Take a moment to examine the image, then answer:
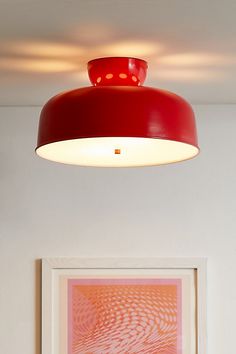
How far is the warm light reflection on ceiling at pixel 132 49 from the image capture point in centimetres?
→ 192

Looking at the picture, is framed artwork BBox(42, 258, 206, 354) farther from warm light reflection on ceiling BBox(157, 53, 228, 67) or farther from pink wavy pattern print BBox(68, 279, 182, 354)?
warm light reflection on ceiling BBox(157, 53, 228, 67)

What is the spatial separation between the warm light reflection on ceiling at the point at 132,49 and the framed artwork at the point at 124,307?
39.2 inches

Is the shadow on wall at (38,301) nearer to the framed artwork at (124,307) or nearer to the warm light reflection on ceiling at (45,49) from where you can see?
the framed artwork at (124,307)

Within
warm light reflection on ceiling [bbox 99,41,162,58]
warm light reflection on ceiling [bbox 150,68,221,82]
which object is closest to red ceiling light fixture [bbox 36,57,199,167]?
warm light reflection on ceiling [bbox 99,41,162,58]

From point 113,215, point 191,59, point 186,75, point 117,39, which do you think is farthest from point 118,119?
point 113,215

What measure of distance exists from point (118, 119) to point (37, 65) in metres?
0.54

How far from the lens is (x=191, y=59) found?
6.89 ft

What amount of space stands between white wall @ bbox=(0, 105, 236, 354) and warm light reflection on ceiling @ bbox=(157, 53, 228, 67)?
706mm

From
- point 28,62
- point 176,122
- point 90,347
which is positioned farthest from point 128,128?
point 90,347

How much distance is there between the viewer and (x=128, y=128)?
1694 mm

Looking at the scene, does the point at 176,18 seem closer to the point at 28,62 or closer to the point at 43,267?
the point at 28,62

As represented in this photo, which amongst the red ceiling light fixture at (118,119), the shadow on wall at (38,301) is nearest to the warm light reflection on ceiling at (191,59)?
the red ceiling light fixture at (118,119)

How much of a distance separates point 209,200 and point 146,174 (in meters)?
0.25

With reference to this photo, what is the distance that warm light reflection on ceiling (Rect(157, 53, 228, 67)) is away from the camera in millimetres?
2057
